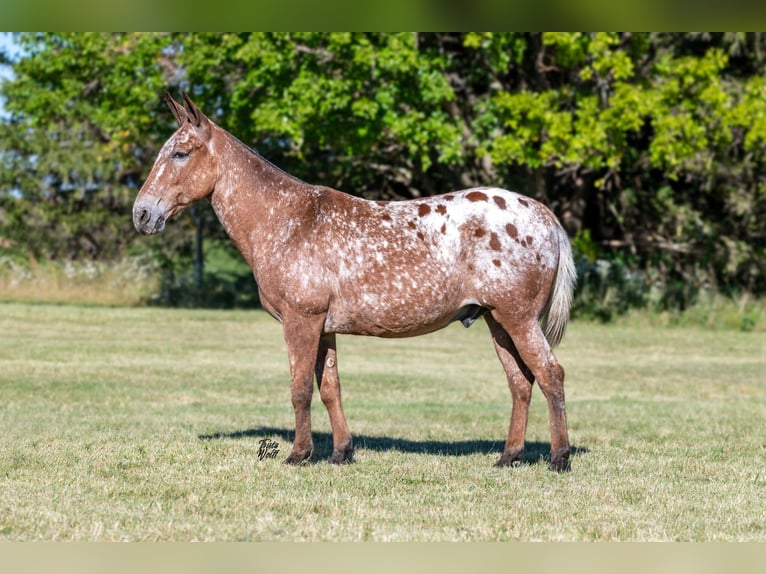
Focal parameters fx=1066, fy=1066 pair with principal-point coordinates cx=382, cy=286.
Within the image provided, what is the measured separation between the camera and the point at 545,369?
854 cm

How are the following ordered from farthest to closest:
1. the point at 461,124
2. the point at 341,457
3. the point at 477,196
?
1. the point at 461,124
2. the point at 341,457
3. the point at 477,196

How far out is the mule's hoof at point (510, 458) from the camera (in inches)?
352

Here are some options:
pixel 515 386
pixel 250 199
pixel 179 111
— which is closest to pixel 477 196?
pixel 515 386

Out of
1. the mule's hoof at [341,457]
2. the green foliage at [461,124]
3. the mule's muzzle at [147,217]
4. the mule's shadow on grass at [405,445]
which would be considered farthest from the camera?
the green foliage at [461,124]

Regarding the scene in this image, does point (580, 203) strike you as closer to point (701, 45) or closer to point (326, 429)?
point (701, 45)

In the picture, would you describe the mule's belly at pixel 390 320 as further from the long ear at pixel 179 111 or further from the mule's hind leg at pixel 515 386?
the long ear at pixel 179 111

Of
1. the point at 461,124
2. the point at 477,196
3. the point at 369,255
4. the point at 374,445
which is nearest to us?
the point at 369,255

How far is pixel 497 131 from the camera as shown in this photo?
2583 centimetres

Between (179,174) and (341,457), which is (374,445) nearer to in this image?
(341,457)

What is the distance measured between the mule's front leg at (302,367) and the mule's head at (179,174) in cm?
132

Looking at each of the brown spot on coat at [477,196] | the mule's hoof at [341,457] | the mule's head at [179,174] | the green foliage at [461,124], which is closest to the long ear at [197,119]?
the mule's head at [179,174]

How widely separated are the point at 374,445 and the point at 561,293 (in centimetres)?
266

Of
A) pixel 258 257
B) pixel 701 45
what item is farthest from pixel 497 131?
pixel 258 257

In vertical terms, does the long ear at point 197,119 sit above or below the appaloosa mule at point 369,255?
above
